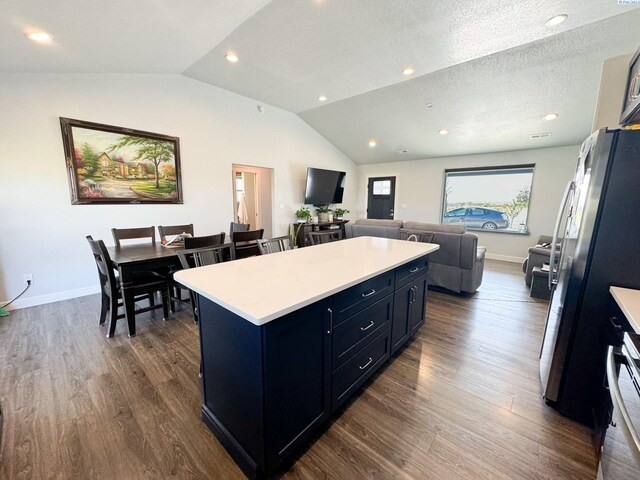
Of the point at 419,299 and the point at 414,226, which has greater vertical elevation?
the point at 414,226

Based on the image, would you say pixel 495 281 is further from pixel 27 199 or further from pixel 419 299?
pixel 27 199

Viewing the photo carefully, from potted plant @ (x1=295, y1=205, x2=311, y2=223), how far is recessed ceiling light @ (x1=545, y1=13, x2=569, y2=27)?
4.82 m

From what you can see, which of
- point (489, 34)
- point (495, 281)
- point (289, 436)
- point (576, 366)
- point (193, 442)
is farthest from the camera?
point (495, 281)

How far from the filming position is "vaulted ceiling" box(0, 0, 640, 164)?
91.9 inches

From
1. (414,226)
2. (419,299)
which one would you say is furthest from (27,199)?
(414,226)

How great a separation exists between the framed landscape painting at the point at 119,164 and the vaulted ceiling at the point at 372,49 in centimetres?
75

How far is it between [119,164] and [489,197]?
7403mm

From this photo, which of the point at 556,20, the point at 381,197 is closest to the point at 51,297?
the point at 556,20

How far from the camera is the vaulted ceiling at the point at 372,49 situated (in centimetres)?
233

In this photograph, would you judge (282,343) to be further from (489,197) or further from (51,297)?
(489,197)

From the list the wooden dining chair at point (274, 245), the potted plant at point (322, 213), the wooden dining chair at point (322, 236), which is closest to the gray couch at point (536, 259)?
the wooden dining chair at point (322, 236)

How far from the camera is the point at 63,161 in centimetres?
322

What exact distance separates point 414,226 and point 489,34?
2.36 metres

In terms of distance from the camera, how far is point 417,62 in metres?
3.34
